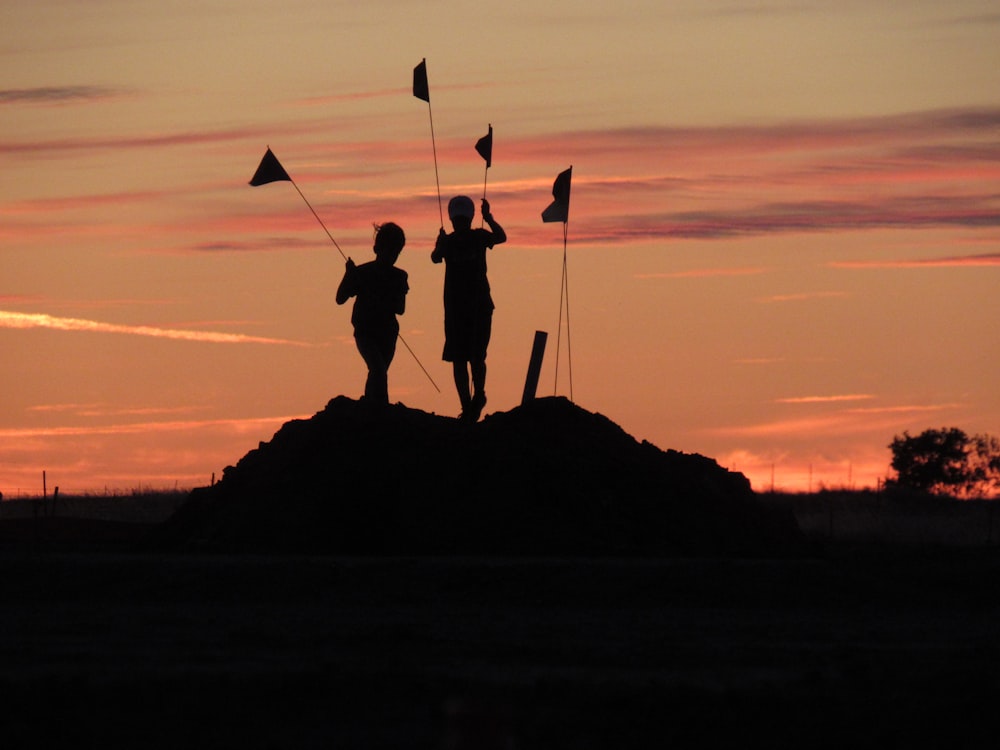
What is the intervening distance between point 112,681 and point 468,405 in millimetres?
13680

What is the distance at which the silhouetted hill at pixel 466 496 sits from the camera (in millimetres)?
22781

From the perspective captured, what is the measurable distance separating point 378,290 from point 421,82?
4.04 m

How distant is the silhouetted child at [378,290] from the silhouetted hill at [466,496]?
979 mm

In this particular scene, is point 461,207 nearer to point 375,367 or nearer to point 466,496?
point 375,367

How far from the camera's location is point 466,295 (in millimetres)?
25109

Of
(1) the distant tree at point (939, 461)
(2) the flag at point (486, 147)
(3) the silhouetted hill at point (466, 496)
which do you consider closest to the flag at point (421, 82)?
(2) the flag at point (486, 147)

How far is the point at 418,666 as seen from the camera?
43.9ft

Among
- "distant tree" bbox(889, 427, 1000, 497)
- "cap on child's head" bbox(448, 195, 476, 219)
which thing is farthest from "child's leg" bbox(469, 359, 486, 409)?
"distant tree" bbox(889, 427, 1000, 497)

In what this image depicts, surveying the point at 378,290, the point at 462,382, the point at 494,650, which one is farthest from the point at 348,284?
the point at 494,650

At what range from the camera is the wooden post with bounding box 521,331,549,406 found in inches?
1053

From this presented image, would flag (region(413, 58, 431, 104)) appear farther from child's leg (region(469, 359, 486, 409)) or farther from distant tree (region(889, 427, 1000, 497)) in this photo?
distant tree (region(889, 427, 1000, 497))

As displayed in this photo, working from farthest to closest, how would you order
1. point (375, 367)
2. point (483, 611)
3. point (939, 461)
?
point (939, 461) < point (375, 367) < point (483, 611)

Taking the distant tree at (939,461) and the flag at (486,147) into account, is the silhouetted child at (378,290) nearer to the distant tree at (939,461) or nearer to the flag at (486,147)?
the flag at (486,147)

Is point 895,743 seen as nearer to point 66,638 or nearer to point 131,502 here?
point 66,638
